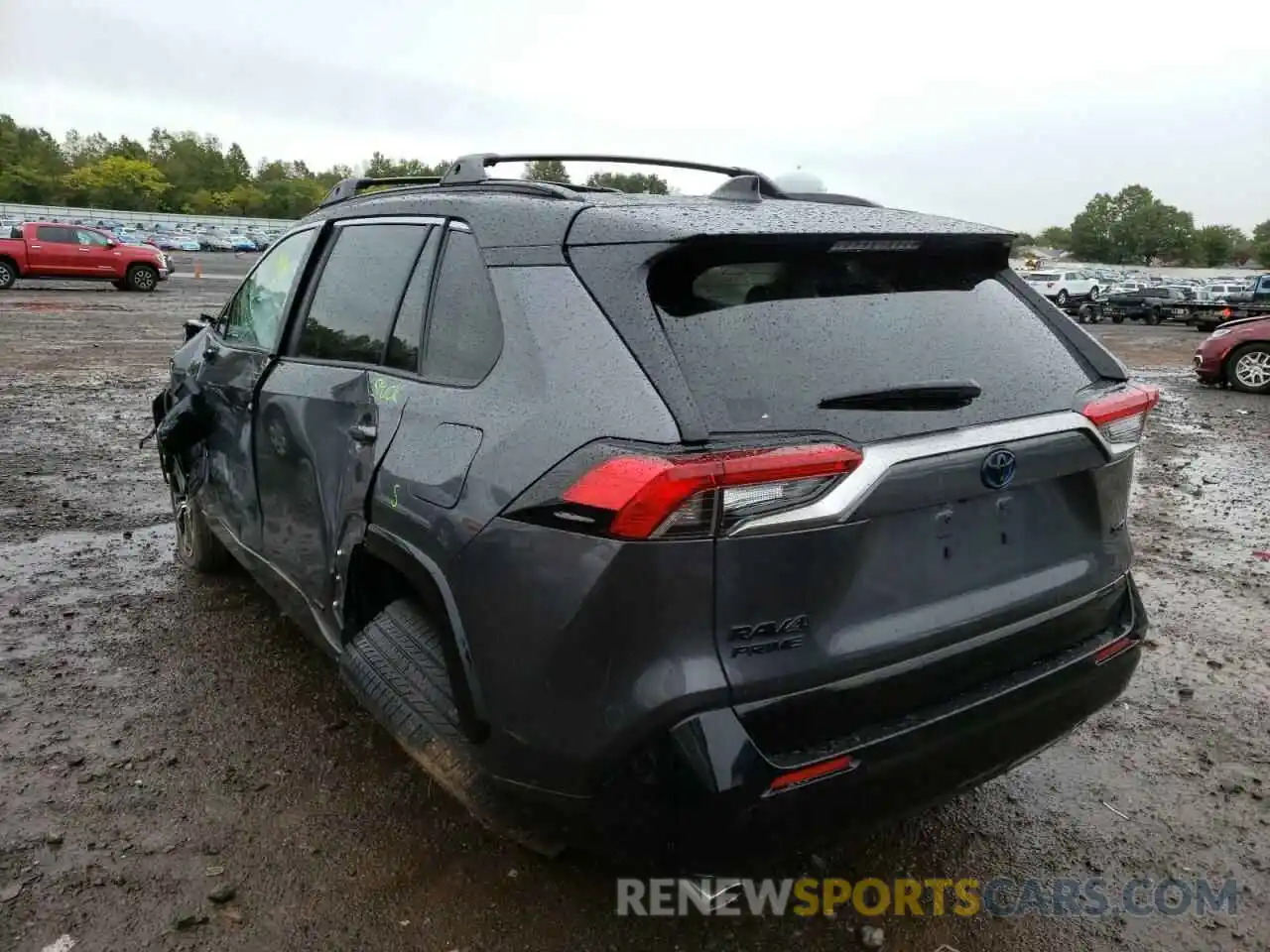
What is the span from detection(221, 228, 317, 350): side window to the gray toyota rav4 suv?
0.92m

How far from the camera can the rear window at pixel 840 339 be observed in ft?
6.38

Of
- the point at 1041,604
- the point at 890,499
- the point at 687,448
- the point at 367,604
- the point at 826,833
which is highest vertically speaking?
the point at 687,448

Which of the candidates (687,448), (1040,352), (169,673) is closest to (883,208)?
(1040,352)

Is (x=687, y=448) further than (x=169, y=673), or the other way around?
(x=169, y=673)

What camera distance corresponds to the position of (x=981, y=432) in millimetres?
2100

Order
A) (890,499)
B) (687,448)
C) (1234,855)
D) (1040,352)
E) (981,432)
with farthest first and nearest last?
(1234,855)
(1040,352)
(981,432)
(890,499)
(687,448)

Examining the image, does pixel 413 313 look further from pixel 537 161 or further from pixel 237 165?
pixel 237 165

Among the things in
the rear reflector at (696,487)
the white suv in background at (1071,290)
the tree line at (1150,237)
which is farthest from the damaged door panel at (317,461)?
the tree line at (1150,237)

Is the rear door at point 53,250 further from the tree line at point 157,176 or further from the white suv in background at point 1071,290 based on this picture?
the tree line at point 157,176

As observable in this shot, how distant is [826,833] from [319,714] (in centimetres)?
208

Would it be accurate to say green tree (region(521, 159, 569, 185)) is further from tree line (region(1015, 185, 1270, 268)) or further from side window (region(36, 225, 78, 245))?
tree line (region(1015, 185, 1270, 268))

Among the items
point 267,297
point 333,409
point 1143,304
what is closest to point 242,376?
point 267,297

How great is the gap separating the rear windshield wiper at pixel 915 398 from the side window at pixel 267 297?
2.26 metres

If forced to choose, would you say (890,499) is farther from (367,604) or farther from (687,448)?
(367,604)
